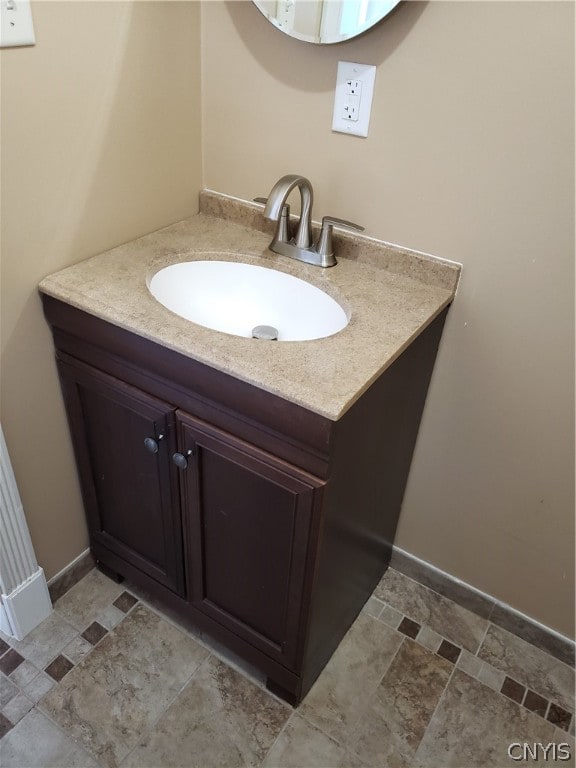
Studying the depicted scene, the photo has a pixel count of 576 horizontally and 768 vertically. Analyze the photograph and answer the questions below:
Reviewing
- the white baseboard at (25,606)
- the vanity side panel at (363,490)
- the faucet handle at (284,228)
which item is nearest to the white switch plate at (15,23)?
the faucet handle at (284,228)

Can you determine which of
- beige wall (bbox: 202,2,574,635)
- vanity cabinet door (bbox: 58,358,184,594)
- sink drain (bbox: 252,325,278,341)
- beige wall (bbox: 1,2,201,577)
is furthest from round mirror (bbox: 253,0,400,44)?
vanity cabinet door (bbox: 58,358,184,594)

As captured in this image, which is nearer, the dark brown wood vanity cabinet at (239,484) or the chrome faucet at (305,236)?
the dark brown wood vanity cabinet at (239,484)

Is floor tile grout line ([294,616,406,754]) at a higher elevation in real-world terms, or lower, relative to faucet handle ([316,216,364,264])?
lower

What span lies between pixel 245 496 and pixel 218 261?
54 centimetres

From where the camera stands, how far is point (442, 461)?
4.69 ft

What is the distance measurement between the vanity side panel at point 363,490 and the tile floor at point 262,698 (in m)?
0.11

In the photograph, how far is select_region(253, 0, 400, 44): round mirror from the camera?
1055 mm

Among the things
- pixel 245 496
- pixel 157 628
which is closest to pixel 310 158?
pixel 245 496

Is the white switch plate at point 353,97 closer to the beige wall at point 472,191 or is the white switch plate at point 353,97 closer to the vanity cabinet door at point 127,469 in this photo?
the beige wall at point 472,191

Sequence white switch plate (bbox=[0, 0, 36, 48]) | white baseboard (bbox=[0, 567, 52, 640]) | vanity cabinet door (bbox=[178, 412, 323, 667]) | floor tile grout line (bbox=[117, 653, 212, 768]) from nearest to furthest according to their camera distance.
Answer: white switch plate (bbox=[0, 0, 36, 48]) < vanity cabinet door (bbox=[178, 412, 323, 667]) < floor tile grout line (bbox=[117, 653, 212, 768]) < white baseboard (bbox=[0, 567, 52, 640])

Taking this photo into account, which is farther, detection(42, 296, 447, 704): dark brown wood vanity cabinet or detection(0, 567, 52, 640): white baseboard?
detection(0, 567, 52, 640): white baseboard

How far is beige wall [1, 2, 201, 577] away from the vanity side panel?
0.68 meters

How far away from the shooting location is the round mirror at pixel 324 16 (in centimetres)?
105

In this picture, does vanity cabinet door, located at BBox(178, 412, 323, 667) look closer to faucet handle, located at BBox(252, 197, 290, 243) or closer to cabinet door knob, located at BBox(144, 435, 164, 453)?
cabinet door knob, located at BBox(144, 435, 164, 453)
